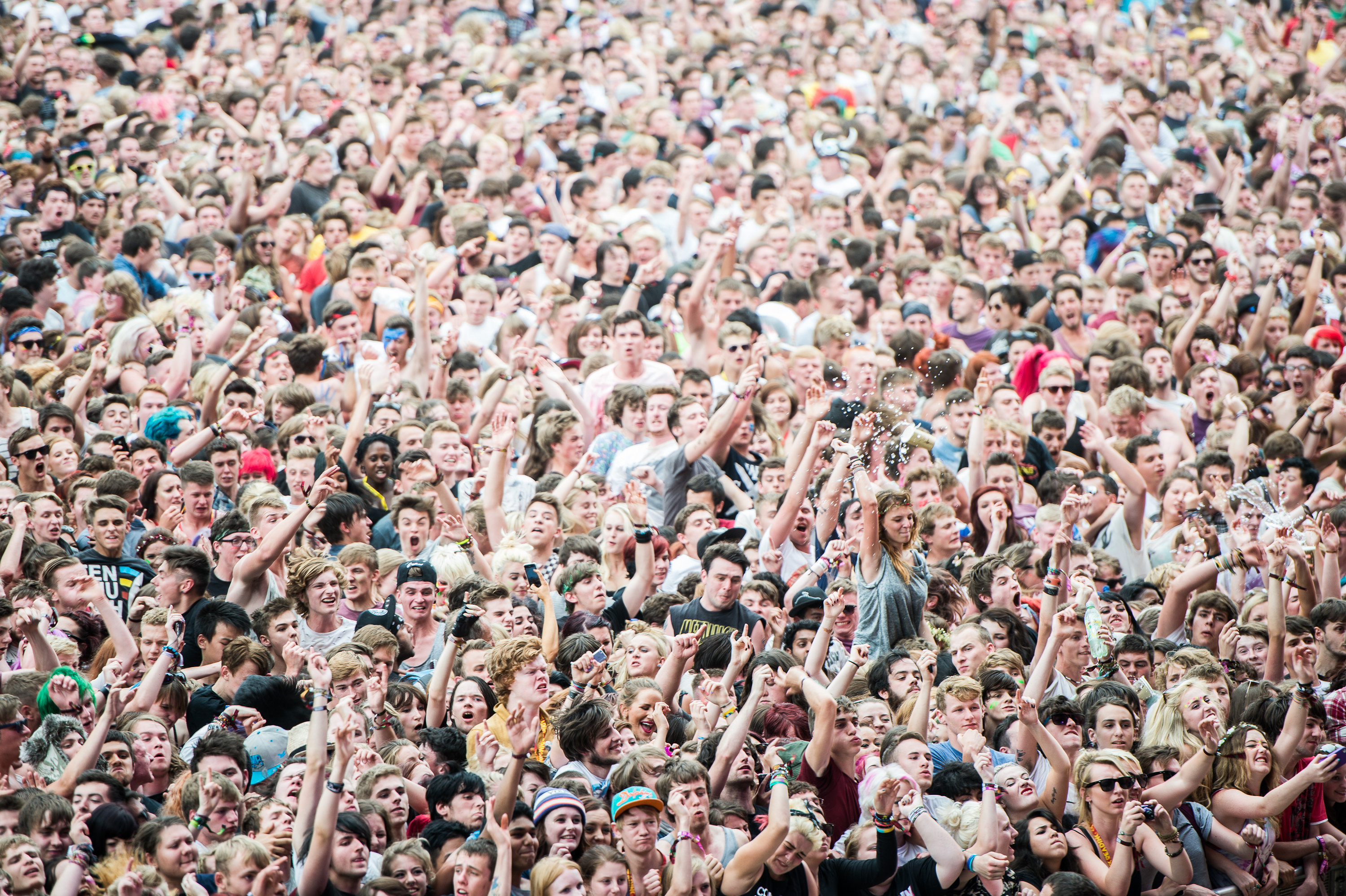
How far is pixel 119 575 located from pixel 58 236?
5088 mm

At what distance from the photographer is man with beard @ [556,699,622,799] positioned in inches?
263

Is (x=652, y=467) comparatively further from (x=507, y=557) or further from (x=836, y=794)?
(x=836, y=794)

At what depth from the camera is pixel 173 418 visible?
9727mm

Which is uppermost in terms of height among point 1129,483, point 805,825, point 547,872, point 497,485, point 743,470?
point 547,872

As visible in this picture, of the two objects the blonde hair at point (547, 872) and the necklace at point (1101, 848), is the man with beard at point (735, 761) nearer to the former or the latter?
the blonde hair at point (547, 872)

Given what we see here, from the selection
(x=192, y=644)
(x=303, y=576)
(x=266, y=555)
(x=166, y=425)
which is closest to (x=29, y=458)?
(x=166, y=425)

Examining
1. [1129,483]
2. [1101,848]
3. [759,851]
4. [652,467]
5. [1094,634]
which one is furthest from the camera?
[1129,483]

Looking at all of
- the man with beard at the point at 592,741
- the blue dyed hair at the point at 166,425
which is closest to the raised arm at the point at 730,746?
the man with beard at the point at 592,741

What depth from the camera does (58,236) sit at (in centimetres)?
1216

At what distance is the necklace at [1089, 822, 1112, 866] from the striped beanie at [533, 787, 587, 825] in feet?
7.46

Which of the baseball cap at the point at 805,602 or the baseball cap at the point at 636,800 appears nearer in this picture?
the baseball cap at the point at 636,800

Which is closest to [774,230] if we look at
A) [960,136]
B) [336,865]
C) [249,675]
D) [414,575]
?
[960,136]

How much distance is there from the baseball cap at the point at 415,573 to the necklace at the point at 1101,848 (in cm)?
351

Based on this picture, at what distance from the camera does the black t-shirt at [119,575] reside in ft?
26.2
